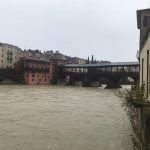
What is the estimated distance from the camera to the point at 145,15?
1588 cm

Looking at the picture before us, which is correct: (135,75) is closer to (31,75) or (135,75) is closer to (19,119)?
(31,75)

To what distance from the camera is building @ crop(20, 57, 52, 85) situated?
91.7m

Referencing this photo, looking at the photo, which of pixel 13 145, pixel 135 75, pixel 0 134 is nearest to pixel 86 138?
pixel 13 145

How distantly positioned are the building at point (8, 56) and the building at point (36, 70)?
5.23m

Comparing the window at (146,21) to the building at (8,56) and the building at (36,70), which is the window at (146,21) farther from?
the building at (8,56)

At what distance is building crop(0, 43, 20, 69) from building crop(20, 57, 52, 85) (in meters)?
5.23

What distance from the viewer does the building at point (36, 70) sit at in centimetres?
9167

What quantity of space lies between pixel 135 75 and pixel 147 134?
2950 inches

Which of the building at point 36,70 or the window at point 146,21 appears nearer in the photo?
the window at point 146,21

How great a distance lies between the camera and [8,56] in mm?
98812

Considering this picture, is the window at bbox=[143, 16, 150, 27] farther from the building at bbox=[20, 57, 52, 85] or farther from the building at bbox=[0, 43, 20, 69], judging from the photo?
the building at bbox=[0, 43, 20, 69]

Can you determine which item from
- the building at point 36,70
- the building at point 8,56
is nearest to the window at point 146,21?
the building at point 36,70

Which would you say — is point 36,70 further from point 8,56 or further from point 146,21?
point 146,21

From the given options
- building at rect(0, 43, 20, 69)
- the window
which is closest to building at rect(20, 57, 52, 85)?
building at rect(0, 43, 20, 69)
